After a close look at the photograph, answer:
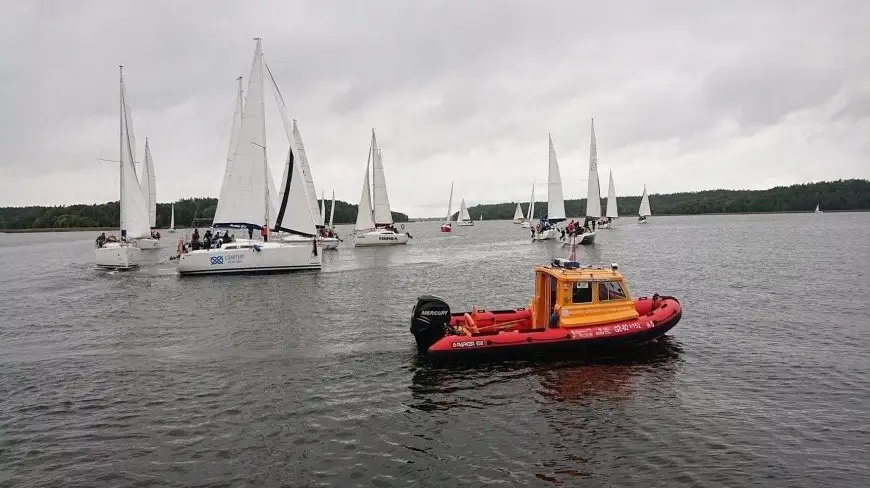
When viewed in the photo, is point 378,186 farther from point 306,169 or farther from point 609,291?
point 609,291

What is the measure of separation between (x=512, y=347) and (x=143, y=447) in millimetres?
9620

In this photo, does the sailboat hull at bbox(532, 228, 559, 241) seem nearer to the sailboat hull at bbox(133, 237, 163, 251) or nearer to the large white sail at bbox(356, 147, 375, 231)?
the large white sail at bbox(356, 147, 375, 231)

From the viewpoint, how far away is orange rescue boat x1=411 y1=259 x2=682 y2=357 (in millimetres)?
15758

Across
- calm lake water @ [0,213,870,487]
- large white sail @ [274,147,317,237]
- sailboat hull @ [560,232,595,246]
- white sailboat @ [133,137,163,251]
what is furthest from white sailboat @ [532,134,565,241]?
white sailboat @ [133,137,163,251]

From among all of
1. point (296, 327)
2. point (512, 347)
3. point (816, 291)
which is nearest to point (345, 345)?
point (296, 327)

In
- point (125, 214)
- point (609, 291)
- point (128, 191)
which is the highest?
point (128, 191)

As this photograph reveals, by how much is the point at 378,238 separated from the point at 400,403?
55476 millimetres

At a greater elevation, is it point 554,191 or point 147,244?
point 554,191

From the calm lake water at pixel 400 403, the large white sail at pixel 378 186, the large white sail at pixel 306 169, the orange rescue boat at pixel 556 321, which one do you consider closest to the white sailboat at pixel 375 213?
the large white sail at pixel 378 186

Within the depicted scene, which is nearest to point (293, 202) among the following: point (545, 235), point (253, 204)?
point (253, 204)

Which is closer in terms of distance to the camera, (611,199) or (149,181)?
(149,181)

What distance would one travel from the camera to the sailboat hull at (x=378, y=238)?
6656 centimetres

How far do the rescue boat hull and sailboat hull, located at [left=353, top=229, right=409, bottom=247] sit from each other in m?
50.7

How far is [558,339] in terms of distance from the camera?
15.8 m
